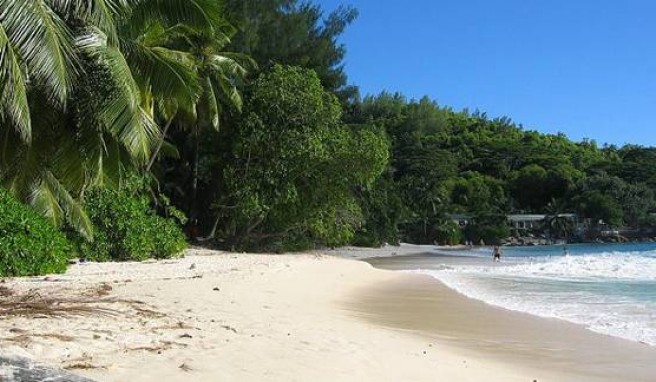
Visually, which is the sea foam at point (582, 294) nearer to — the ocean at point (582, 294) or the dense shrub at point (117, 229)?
the ocean at point (582, 294)

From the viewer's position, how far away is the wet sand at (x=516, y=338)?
7348 mm

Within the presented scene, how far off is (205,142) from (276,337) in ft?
83.1

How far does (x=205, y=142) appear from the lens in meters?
31.7

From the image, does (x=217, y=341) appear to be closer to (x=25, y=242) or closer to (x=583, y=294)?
(x=25, y=242)

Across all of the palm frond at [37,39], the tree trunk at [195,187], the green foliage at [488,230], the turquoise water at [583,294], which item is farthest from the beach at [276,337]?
the green foliage at [488,230]

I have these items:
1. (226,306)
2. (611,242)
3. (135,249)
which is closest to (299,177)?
(135,249)

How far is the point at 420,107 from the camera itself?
316 ft

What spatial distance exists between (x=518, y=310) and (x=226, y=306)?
6.13 m

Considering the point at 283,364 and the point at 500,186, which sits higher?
the point at 500,186

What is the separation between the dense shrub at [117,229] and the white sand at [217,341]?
723 cm

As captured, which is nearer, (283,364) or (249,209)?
(283,364)

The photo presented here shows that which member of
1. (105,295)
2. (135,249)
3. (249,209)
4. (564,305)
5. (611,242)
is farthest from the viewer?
(611,242)

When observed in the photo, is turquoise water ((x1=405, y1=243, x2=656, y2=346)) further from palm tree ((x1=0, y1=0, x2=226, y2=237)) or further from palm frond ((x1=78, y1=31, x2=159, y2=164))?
palm tree ((x1=0, y1=0, x2=226, y2=237))

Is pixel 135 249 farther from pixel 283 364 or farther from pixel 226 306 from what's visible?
pixel 283 364
